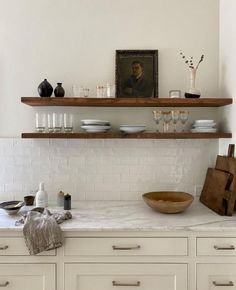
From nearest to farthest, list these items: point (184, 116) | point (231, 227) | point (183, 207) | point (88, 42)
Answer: point (231, 227) → point (183, 207) → point (184, 116) → point (88, 42)

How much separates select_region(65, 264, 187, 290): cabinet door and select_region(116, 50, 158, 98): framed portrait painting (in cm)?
135

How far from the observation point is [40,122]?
226 centimetres

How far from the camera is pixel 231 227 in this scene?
1.68 m

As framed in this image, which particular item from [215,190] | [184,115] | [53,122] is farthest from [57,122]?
[215,190]

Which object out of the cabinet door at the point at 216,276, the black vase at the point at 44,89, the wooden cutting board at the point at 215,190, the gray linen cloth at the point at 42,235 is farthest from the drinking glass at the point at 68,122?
the cabinet door at the point at 216,276

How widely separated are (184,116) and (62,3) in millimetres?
1456

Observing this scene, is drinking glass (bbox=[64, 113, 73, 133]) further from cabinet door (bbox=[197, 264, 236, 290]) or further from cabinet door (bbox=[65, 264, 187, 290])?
cabinet door (bbox=[197, 264, 236, 290])

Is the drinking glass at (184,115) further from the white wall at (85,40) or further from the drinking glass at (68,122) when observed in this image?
the drinking glass at (68,122)

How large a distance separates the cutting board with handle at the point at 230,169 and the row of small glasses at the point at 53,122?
4.17 ft

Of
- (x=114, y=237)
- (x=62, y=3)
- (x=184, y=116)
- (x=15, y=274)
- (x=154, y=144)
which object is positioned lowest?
(x=15, y=274)

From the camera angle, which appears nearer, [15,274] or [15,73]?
[15,274]

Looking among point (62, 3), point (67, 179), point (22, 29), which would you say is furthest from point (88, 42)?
point (67, 179)

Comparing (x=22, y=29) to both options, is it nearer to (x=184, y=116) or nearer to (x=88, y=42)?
(x=88, y=42)

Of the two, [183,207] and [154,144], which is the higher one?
[154,144]
